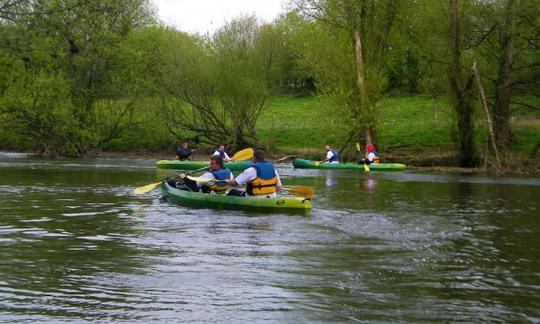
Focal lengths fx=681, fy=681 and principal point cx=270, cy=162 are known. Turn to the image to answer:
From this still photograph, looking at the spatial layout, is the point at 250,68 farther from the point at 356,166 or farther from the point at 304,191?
the point at 304,191

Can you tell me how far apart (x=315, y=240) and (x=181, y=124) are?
25591mm

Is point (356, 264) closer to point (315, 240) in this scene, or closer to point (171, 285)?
point (315, 240)

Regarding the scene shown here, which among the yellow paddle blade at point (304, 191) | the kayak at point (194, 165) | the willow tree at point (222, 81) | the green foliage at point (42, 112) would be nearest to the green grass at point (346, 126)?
the willow tree at point (222, 81)

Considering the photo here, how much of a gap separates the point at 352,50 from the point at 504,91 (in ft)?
23.1

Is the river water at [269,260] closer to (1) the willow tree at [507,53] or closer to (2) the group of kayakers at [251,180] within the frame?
(2) the group of kayakers at [251,180]

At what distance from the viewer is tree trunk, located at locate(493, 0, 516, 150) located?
2675 centimetres

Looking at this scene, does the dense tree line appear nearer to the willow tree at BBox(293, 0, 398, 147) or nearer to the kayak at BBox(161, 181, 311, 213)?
the willow tree at BBox(293, 0, 398, 147)

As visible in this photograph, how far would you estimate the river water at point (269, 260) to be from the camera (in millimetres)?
6918

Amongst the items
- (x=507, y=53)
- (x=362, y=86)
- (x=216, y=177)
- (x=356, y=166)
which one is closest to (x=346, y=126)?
(x=362, y=86)

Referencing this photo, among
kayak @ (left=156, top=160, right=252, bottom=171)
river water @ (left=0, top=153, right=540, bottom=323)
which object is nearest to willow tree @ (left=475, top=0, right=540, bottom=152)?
kayak @ (left=156, top=160, right=252, bottom=171)

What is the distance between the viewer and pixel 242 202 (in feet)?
46.4

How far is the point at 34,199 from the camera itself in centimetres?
1623

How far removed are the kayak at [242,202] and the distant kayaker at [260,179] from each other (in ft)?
0.98

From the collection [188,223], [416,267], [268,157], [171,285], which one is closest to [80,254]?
[171,285]
